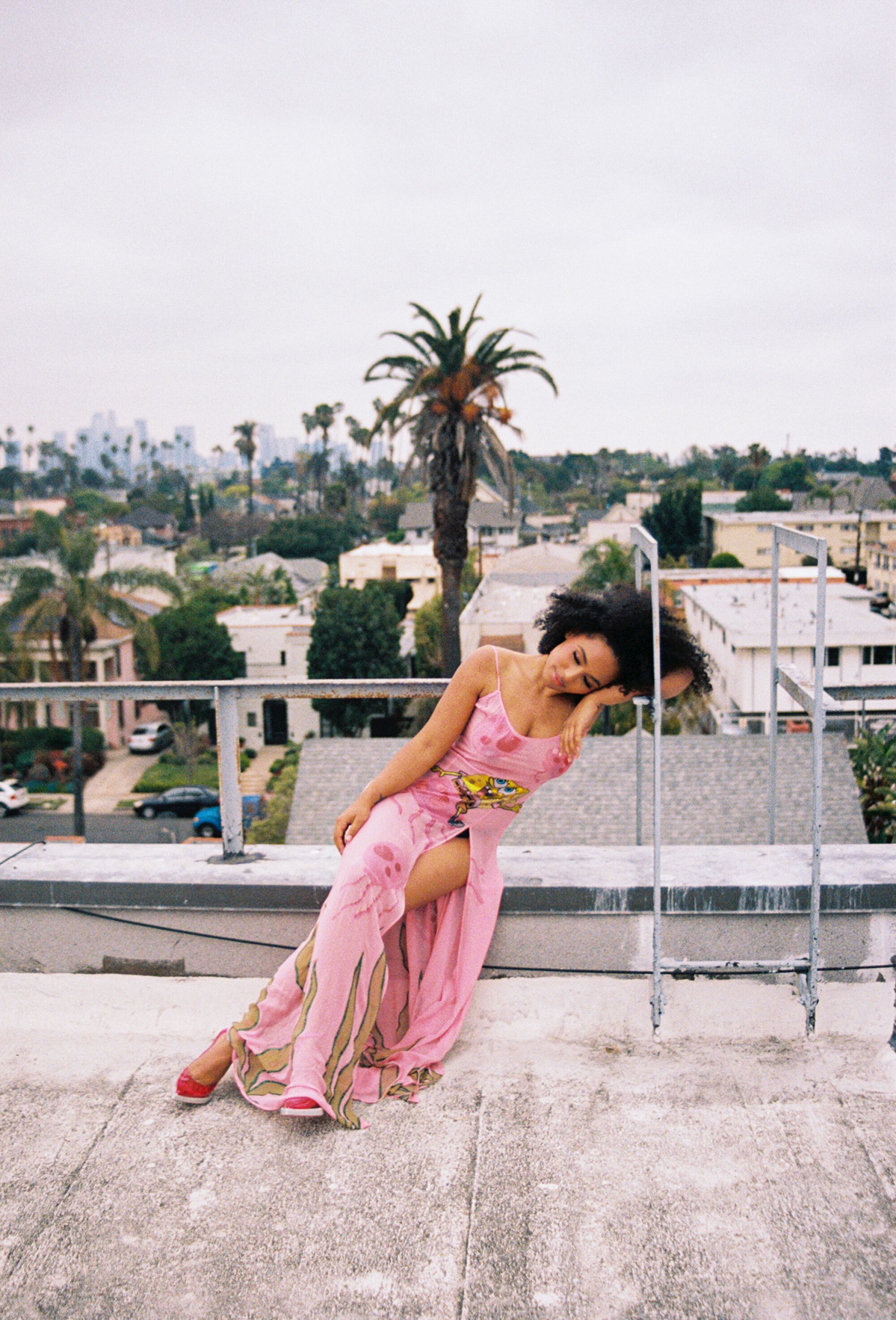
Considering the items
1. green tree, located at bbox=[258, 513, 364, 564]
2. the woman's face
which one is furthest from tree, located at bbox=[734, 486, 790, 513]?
the woman's face

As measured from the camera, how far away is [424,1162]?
2125 millimetres

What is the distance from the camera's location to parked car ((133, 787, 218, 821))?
31.1 meters

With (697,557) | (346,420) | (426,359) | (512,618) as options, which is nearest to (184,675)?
(512,618)

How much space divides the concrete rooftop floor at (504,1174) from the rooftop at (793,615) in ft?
71.6

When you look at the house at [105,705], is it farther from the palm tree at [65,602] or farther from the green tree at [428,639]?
the green tree at [428,639]

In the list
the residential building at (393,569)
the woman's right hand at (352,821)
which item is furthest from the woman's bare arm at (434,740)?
the residential building at (393,569)

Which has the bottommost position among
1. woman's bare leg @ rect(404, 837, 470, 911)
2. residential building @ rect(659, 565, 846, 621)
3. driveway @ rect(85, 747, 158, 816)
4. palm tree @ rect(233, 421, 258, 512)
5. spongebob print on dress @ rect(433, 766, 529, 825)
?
driveway @ rect(85, 747, 158, 816)

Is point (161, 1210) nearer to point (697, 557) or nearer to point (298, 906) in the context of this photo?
point (298, 906)

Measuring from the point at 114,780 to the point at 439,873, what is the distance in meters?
35.8

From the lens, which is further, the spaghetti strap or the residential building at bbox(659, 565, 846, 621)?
the residential building at bbox(659, 565, 846, 621)

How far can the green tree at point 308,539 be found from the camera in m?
80.2

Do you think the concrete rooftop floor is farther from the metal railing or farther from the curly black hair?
the curly black hair

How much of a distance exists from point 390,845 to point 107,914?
3.22 ft

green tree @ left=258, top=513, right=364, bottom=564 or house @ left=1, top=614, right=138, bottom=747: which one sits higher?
green tree @ left=258, top=513, right=364, bottom=564
